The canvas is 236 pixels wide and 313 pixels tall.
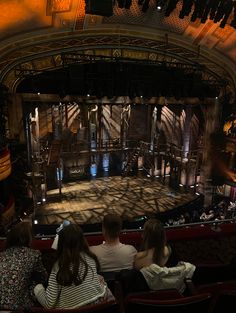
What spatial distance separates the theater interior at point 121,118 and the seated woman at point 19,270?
2.55 feet

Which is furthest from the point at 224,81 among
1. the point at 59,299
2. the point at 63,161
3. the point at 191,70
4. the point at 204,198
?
the point at 59,299

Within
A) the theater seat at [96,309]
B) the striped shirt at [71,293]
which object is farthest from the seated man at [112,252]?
the theater seat at [96,309]

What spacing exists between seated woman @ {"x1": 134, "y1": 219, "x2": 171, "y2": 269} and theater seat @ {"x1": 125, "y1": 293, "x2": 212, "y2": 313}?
459 mm

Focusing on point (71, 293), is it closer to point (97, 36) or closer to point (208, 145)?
point (97, 36)

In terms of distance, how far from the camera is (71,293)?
206cm

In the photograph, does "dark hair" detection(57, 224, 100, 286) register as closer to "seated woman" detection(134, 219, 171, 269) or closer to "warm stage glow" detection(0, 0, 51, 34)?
"seated woman" detection(134, 219, 171, 269)

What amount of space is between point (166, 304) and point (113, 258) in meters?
0.80

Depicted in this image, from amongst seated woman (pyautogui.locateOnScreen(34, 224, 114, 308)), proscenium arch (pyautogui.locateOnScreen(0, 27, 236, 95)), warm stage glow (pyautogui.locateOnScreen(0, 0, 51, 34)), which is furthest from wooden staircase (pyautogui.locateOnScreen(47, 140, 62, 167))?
seated woman (pyautogui.locateOnScreen(34, 224, 114, 308))

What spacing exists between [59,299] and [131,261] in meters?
0.79

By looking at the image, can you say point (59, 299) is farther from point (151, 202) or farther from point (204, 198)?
point (204, 198)

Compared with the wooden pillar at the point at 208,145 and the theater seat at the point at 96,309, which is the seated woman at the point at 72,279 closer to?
the theater seat at the point at 96,309

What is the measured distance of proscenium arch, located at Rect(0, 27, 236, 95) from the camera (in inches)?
332

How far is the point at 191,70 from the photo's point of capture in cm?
1048

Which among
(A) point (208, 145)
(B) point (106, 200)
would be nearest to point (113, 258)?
(B) point (106, 200)
